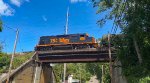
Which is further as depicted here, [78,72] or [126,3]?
[78,72]

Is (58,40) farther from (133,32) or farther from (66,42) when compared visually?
(133,32)

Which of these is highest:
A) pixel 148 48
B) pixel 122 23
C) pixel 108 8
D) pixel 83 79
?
pixel 108 8

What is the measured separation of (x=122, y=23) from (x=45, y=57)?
70.7 feet

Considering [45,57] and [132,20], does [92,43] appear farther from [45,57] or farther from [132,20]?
[132,20]

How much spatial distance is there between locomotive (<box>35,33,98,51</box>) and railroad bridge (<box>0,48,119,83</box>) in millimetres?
2387

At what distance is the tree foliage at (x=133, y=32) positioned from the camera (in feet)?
90.0

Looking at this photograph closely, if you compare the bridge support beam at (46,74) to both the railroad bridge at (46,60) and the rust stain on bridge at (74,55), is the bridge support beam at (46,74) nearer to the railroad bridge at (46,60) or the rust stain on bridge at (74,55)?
the railroad bridge at (46,60)

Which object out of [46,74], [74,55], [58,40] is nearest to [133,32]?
[74,55]

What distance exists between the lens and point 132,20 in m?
28.7

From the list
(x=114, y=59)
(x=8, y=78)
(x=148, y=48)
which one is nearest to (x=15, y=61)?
(x=8, y=78)

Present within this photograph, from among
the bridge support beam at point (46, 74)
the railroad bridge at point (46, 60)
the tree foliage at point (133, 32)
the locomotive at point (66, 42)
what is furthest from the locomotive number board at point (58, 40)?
the tree foliage at point (133, 32)

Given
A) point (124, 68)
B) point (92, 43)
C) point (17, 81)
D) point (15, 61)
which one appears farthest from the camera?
point (15, 61)

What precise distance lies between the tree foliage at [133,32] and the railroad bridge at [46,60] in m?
9.00

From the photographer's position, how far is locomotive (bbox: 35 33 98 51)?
45375 millimetres
